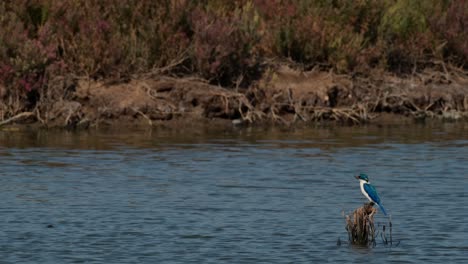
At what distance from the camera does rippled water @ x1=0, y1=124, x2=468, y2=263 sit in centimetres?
1325

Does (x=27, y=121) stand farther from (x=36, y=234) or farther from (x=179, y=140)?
(x=36, y=234)

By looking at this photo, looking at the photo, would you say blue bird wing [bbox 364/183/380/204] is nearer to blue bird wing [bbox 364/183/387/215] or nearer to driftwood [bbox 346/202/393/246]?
blue bird wing [bbox 364/183/387/215]

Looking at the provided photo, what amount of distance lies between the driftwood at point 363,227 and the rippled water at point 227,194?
18 cm

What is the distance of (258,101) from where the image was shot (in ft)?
86.1

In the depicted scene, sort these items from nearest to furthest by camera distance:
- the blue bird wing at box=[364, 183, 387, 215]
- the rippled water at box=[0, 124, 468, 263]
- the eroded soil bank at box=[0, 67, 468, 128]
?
the blue bird wing at box=[364, 183, 387, 215] < the rippled water at box=[0, 124, 468, 263] < the eroded soil bank at box=[0, 67, 468, 128]

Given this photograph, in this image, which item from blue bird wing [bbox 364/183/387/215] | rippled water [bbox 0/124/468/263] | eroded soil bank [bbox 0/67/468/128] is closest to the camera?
blue bird wing [bbox 364/183/387/215]

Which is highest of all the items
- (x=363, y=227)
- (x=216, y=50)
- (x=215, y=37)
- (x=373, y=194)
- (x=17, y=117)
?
(x=215, y=37)

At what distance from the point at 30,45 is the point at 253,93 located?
16.0ft

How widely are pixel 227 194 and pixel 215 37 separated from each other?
935cm

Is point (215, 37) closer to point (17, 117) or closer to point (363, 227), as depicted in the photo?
point (17, 117)

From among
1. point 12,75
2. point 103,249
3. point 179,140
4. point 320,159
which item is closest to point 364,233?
point 103,249

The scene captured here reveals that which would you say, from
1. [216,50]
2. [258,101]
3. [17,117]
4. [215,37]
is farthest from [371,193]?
[215,37]

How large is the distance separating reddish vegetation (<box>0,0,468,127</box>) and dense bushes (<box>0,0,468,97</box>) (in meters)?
0.03

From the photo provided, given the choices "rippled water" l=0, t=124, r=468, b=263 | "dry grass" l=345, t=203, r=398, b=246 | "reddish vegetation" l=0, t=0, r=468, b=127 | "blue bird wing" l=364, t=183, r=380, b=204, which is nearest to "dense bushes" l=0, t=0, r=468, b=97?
"reddish vegetation" l=0, t=0, r=468, b=127
